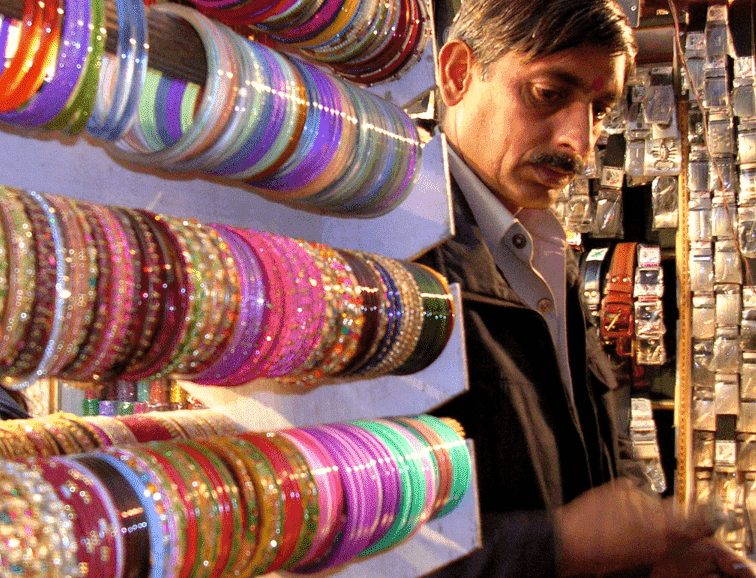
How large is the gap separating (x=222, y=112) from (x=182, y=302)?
0.17 metres

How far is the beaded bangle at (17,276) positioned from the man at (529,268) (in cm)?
67

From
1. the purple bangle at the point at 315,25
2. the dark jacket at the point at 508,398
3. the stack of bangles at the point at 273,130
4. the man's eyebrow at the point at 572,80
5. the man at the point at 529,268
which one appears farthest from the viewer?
the man's eyebrow at the point at 572,80

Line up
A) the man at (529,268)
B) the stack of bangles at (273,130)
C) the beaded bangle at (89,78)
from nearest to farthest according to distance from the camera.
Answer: the beaded bangle at (89,78) < the stack of bangles at (273,130) < the man at (529,268)

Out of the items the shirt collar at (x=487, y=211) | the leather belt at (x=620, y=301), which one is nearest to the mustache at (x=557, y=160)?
the shirt collar at (x=487, y=211)

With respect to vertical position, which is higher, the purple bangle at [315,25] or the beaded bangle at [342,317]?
the purple bangle at [315,25]

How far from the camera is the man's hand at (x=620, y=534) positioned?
3.08ft

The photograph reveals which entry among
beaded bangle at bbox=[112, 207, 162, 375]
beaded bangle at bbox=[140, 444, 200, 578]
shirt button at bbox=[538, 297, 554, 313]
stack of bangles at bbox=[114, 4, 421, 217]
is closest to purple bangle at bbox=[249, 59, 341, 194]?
stack of bangles at bbox=[114, 4, 421, 217]

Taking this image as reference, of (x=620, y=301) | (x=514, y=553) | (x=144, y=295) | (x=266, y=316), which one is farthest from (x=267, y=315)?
(x=620, y=301)

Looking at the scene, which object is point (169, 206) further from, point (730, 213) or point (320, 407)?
point (730, 213)

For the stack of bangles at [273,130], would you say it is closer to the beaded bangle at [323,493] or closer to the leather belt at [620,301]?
the beaded bangle at [323,493]

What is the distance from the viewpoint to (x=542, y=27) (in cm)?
127

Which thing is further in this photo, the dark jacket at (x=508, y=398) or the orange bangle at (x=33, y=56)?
the dark jacket at (x=508, y=398)

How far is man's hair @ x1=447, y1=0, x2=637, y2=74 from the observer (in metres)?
1.28

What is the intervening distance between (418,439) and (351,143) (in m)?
0.31
